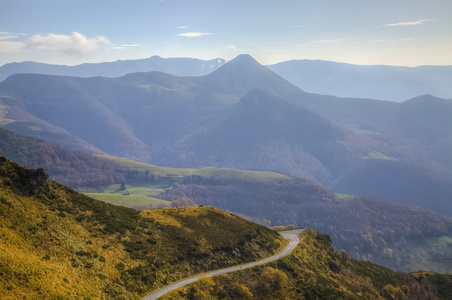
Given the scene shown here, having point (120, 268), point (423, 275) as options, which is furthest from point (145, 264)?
point (423, 275)

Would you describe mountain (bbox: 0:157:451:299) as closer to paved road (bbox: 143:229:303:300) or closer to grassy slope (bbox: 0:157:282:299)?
grassy slope (bbox: 0:157:282:299)

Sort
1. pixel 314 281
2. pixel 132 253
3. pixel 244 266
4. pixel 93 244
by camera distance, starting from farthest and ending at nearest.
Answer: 1. pixel 314 281
2. pixel 244 266
3. pixel 132 253
4. pixel 93 244

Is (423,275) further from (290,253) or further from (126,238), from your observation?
(126,238)

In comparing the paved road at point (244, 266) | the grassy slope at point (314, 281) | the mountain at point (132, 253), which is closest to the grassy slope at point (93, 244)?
the mountain at point (132, 253)

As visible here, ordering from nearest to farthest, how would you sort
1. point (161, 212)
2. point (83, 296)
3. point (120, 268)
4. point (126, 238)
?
point (83, 296) < point (120, 268) < point (126, 238) < point (161, 212)

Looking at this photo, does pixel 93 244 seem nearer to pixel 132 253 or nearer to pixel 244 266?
pixel 132 253

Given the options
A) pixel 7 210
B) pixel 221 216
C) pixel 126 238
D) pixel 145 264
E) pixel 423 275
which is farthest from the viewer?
pixel 423 275

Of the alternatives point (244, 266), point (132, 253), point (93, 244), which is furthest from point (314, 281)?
point (93, 244)
